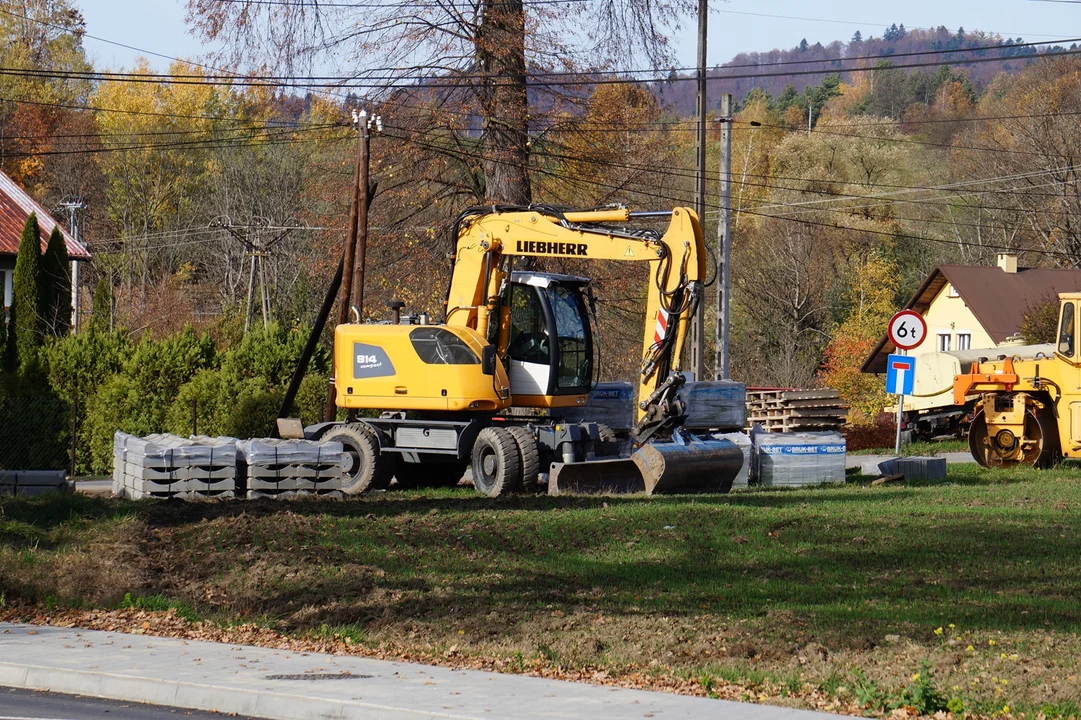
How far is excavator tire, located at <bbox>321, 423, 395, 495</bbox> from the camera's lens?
21766 millimetres

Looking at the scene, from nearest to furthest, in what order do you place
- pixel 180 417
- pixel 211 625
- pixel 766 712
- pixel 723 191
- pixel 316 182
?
pixel 766 712, pixel 211 625, pixel 180 417, pixel 723 191, pixel 316 182

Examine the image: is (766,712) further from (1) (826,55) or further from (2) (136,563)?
(1) (826,55)

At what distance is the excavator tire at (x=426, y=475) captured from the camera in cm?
2322

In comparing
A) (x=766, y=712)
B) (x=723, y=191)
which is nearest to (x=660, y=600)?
(x=766, y=712)

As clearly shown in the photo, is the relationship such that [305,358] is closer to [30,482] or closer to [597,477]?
[30,482]

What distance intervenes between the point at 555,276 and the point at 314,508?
18.9 ft

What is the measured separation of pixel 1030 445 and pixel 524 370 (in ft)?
34.5

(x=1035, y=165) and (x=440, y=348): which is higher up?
(x=1035, y=165)

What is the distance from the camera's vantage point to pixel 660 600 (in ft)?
38.6

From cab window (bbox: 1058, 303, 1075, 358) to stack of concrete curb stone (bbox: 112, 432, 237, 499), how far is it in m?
14.9

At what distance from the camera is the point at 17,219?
43.0m

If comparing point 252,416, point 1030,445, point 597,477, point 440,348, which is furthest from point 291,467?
point 1030,445

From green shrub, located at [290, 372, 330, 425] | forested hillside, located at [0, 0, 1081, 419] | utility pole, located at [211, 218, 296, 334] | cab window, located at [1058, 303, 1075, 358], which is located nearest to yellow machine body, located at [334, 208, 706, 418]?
green shrub, located at [290, 372, 330, 425]

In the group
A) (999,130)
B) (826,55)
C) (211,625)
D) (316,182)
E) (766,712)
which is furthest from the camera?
(826,55)
